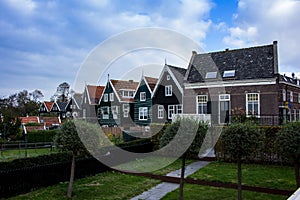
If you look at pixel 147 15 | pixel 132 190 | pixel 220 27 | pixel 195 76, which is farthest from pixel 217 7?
pixel 195 76

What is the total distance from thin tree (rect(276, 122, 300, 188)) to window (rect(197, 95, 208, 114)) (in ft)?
51.3

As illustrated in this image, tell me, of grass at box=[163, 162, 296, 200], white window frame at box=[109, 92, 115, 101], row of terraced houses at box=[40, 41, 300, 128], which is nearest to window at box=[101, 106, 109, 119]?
white window frame at box=[109, 92, 115, 101]

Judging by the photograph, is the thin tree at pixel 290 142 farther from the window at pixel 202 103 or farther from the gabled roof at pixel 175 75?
the gabled roof at pixel 175 75

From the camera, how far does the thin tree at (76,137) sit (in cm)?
756

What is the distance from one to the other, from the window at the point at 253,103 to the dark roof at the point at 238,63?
5.02ft

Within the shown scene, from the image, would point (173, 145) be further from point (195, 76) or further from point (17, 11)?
point (195, 76)

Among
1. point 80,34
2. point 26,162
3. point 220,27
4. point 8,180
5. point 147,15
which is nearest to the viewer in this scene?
point 8,180

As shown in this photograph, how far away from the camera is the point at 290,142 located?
6984 millimetres

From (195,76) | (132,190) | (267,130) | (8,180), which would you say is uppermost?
(195,76)

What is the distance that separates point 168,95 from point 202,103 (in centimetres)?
449

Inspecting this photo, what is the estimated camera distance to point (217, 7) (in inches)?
476

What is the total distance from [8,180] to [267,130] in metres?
11.1

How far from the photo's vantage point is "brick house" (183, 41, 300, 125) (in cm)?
2034

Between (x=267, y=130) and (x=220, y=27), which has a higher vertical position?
(x=220, y=27)
